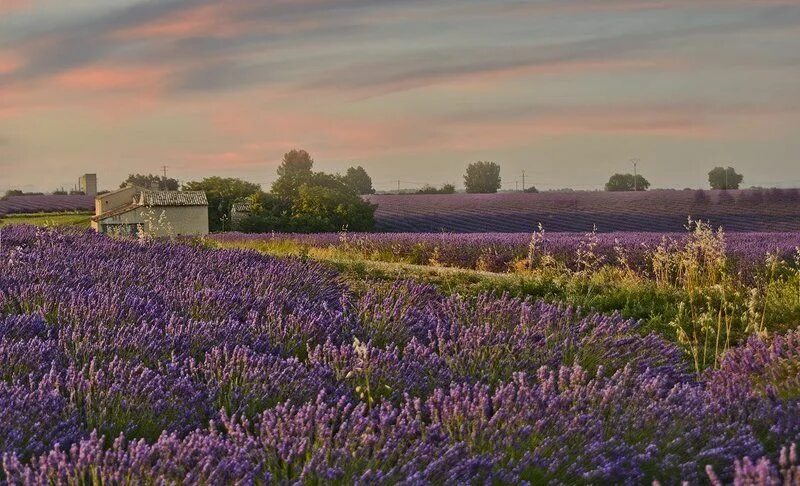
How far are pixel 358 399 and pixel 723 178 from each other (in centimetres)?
7555

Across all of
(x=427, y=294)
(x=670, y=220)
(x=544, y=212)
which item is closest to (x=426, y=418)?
(x=427, y=294)

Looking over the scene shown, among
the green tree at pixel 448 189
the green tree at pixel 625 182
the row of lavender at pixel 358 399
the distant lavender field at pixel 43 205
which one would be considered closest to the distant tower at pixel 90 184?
the distant lavender field at pixel 43 205

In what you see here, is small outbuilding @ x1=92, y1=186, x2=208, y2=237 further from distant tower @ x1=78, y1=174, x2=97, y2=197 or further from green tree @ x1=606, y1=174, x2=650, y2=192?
green tree @ x1=606, y1=174, x2=650, y2=192

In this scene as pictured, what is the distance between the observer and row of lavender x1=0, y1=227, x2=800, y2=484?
237 centimetres

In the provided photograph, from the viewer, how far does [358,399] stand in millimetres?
3359

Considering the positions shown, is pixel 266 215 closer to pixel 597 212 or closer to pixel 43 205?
pixel 597 212

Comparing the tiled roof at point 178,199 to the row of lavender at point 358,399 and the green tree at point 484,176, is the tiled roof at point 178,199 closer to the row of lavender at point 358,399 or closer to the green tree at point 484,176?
the row of lavender at point 358,399

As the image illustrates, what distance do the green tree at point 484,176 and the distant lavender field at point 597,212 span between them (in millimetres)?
41129

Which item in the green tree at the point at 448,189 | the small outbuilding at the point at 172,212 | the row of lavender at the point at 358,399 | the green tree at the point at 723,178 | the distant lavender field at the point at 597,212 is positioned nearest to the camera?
the row of lavender at the point at 358,399

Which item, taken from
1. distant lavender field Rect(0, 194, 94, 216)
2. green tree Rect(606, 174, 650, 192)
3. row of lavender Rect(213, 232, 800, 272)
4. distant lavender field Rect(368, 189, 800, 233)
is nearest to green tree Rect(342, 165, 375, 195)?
green tree Rect(606, 174, 650, 192)

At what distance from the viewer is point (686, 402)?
119 inches

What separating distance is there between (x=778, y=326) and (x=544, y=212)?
26.9 m

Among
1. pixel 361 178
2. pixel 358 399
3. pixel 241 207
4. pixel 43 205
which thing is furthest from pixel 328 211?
pixel 361 178

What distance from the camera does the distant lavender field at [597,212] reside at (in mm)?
30031
